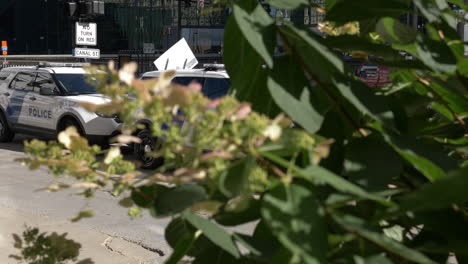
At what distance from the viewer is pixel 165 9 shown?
2416 inches

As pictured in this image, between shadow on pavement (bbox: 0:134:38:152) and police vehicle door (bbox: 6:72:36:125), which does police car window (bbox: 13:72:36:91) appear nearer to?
police vehicle door (bbox: 6:72:36:125)

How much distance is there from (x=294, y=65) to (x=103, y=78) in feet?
0.73

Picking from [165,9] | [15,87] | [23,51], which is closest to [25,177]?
[15,87]

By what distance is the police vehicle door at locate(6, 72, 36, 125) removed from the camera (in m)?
14.2

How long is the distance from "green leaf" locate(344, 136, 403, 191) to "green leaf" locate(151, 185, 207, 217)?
17 cm

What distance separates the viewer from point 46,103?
13.7 meters

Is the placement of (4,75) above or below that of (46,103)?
above

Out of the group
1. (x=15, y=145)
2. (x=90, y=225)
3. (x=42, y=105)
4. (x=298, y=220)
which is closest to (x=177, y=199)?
(x=298, y=220)

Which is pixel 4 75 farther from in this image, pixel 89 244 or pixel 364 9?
pixel 364 9

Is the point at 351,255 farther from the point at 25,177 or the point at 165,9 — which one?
the point at 165,9

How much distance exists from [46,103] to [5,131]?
1694 mm

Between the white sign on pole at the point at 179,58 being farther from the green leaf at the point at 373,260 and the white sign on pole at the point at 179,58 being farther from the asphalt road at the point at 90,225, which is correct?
the green leaf at the point at 373,260

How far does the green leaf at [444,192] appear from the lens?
63 cm

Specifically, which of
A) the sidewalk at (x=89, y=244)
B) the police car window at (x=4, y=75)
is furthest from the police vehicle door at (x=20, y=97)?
the sidewalk at (x=89, y=244)
